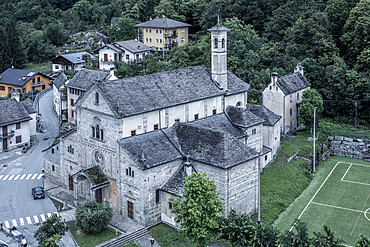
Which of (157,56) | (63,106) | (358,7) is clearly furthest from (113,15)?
(358,7)

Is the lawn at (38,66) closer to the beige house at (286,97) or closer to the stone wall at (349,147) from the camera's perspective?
the beige house at (286,97)

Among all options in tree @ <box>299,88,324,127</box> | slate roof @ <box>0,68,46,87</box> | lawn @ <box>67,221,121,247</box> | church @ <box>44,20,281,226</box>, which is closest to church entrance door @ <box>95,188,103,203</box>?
church @ <box>44,20,281,226</box>

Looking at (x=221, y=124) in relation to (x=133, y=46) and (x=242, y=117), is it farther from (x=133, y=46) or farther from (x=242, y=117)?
(x=133, y=46)

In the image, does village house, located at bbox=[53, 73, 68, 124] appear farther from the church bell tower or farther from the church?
the church bell tower

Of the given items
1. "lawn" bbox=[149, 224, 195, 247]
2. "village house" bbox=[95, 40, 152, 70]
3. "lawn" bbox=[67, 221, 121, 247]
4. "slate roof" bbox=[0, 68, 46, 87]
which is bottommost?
"lawn" bbox=[149, 224, 195, 247]

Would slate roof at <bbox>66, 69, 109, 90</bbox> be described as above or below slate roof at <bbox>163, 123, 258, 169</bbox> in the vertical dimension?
above

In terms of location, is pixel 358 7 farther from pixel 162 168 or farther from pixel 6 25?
pixel 6 25
